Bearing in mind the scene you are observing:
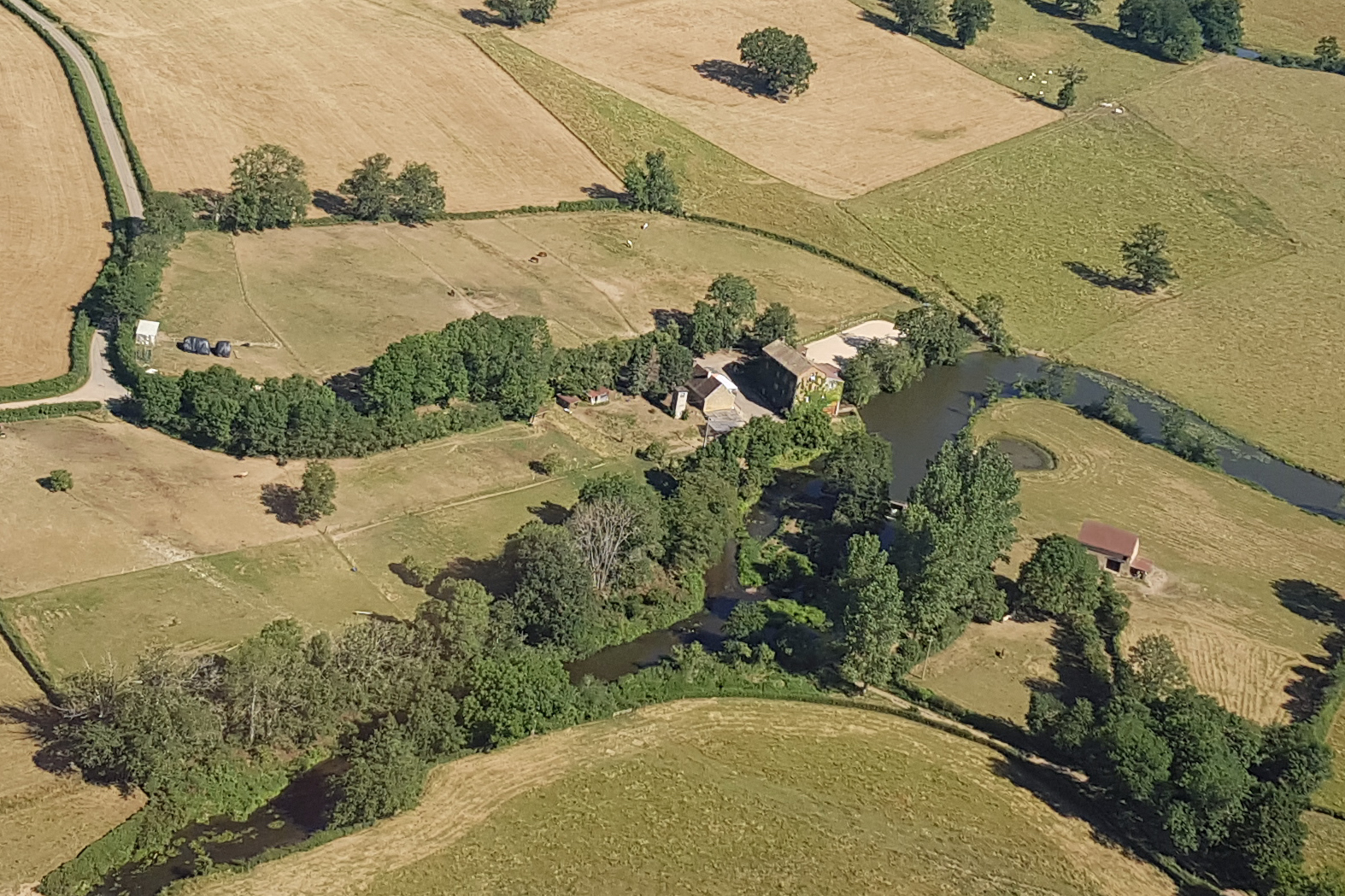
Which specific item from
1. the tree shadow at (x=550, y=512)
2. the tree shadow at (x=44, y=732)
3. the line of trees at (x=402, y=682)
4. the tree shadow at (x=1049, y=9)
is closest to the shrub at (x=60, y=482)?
the line of trees at (x=402, y=682)

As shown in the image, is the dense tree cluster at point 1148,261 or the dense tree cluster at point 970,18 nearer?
the dense tree cluster at point 1148,261

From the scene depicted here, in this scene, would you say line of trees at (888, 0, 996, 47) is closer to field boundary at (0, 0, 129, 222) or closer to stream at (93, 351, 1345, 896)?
stream at (93, 351, 1345, 896)

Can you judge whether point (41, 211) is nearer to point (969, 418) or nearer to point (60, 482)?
point (60, 482)

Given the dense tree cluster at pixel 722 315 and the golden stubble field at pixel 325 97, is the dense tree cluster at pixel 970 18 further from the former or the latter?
the dense tree cluster at pixel 722 315

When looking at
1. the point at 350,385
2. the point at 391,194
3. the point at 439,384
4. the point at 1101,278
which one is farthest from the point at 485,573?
the point at 1101,278

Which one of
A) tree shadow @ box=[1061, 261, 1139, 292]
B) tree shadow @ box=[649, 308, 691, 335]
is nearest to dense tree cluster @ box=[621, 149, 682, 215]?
tree shadow @ box=[649, 308, 691, 335]
